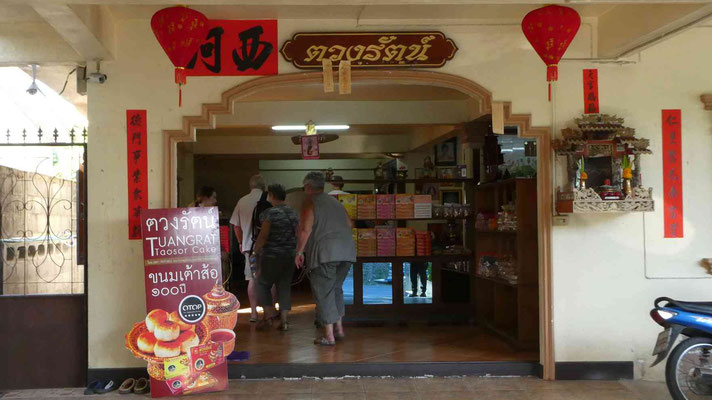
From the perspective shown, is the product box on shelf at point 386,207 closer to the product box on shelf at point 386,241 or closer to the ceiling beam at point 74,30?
the product box on shelf at point 386,241

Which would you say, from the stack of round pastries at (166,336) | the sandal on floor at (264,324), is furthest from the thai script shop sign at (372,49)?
the sandal on floor at (264,324)

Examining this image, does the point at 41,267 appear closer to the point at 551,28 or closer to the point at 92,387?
the point at 92,387

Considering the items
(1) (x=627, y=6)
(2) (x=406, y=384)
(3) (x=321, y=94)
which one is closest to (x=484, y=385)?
(2) (x=406, y=384)

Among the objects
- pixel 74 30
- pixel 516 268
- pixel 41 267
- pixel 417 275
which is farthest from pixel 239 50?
pixel 417 275

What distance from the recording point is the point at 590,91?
588 cm

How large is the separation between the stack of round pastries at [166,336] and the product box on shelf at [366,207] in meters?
3.35

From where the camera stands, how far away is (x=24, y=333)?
5812 millimetres

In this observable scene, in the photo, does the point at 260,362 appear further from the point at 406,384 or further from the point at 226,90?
the point at 226,90

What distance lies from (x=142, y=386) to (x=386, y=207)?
12.2ft

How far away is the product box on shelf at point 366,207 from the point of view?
828 cm

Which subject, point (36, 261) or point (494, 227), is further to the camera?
point (494, 227)

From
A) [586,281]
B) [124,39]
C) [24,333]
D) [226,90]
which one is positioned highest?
[124,39]

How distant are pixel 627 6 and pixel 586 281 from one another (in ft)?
7.28

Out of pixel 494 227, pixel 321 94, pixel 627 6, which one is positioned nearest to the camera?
pixel 627 6
